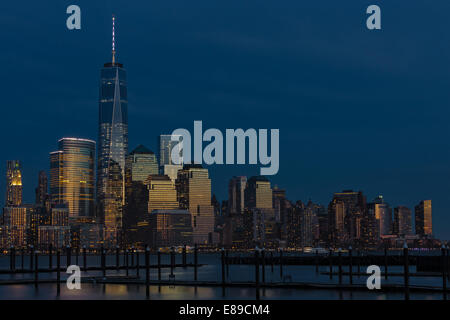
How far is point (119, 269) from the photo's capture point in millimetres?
118500

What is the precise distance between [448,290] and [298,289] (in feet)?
41.6

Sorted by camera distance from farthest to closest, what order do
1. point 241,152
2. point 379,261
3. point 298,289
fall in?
point 379,261, point 298,289, point 241,152

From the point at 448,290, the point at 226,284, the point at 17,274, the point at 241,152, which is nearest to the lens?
the point at 241,152

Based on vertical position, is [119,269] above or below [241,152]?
below

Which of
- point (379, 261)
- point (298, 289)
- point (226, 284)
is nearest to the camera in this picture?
point (298, 289)
